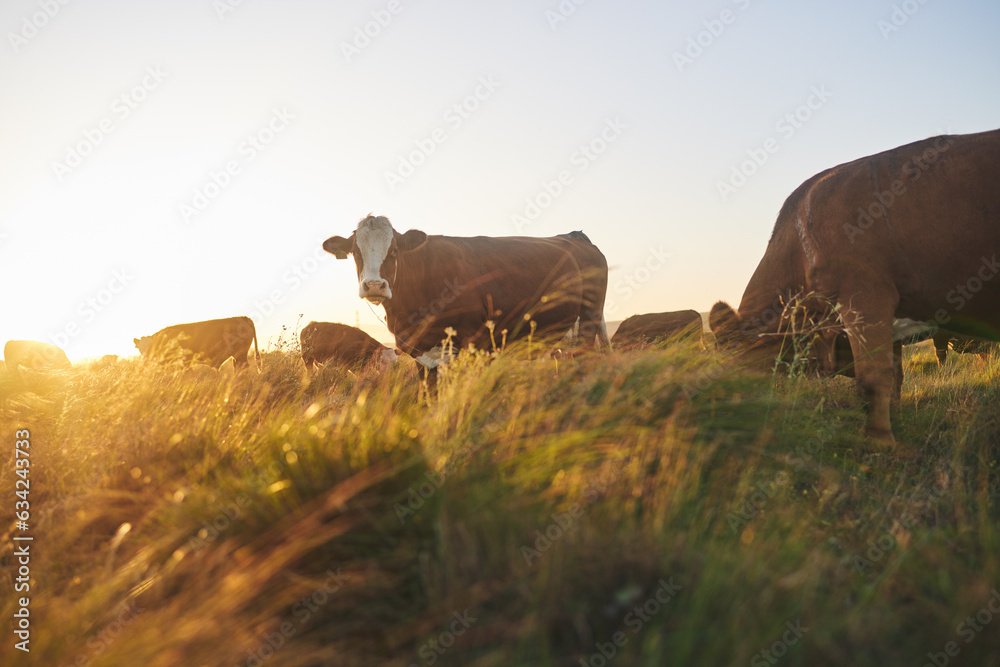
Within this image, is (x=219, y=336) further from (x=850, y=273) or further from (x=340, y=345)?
(x=850, y=273)

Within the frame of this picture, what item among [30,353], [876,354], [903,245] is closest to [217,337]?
[30,353]

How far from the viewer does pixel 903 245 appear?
15.8 ft

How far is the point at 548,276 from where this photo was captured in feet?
30.2

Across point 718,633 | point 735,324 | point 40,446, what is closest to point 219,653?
point 718,633

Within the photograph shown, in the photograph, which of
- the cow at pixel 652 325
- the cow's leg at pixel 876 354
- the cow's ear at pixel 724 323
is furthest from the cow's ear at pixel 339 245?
the cow's leg at pixel 876 354

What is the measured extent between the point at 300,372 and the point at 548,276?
4045mm

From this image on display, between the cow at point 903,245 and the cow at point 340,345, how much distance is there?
788cm

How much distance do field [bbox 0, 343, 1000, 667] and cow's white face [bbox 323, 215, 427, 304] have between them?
3597 millimetres

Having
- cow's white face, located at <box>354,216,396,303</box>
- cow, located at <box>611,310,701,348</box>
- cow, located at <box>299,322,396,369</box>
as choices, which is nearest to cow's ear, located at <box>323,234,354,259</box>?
cow's white face, located at <box>354,216,396,303</box>

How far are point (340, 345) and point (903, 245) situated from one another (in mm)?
9545

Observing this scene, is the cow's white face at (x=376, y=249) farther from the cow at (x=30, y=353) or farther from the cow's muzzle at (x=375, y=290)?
the cow at (x=30, y=353)

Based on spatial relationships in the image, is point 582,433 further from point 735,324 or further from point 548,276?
point 548,276

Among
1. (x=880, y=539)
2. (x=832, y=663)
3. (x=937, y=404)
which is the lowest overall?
(x=937, y=404)

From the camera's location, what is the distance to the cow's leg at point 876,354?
4.82 metres
